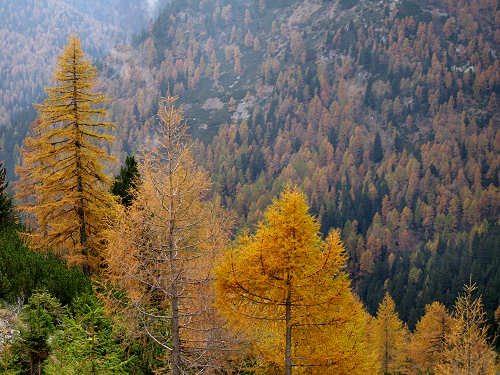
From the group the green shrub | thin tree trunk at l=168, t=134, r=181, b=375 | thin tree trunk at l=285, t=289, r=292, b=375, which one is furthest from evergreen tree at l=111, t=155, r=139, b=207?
thin tree trunk at l=285, t=289, r=292, b=375

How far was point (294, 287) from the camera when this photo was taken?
9836mm

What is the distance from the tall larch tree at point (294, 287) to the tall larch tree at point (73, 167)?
9.51 m

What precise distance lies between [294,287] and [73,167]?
11.9 metres

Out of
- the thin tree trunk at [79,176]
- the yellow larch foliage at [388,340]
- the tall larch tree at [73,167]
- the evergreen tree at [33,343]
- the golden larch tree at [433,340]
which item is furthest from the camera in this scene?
the yellow larch foliage at [388,340]

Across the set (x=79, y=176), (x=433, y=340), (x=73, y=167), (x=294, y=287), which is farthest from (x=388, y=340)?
(x=73, y=167)

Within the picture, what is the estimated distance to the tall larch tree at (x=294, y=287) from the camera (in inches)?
382

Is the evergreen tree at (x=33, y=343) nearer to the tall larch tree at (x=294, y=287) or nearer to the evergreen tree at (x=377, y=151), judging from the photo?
the tall larch tree at (x=294, y=287)

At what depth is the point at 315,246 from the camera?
10.2 metres

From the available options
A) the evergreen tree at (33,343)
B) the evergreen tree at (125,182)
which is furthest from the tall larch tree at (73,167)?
the evergreen tree at (33,343)

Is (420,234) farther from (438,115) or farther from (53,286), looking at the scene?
(53,286)

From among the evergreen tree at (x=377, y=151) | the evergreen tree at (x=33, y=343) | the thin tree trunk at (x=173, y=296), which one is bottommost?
the evergreen tree at (x=377, y=151)

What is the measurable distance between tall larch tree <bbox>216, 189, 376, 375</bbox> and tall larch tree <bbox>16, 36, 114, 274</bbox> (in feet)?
31.2

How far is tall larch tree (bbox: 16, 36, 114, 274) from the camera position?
16.6m

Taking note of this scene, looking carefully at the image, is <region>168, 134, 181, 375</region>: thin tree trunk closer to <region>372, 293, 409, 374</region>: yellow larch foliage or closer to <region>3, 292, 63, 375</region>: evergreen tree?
<region>3, 292, 63, 375</region>: evergreen tree
